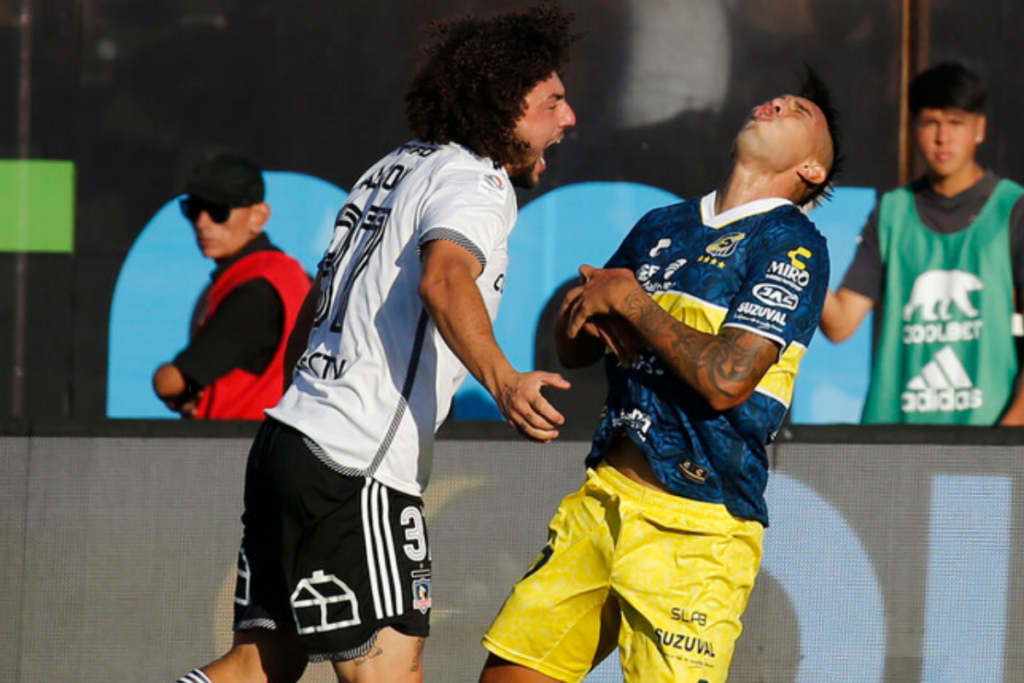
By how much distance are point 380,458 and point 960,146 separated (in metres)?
4.07

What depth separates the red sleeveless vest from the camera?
6203 millimetres

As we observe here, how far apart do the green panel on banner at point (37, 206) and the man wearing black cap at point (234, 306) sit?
0.54 metres

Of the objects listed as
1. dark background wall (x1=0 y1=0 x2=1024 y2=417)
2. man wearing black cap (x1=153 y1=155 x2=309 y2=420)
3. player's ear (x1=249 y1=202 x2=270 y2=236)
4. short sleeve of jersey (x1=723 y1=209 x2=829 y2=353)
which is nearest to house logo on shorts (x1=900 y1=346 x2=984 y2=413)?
dark background wall (x1=0 y1=0 x2=1024 y2=417)

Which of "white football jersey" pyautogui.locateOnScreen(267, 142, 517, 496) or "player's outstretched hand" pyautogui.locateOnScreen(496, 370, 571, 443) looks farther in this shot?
"white football jersey" pyautogui.locateOnScreen(267, 142, 517, 496)

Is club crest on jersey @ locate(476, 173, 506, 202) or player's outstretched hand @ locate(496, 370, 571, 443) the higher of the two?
club crest on jersey @ locate(476, 173, 506, 202)

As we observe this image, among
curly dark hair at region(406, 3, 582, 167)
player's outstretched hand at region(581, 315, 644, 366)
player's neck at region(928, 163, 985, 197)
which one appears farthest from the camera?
player's neck at region(928, 163, 985, 197)

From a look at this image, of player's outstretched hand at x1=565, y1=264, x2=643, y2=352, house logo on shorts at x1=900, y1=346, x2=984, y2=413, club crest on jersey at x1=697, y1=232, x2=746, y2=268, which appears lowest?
house logo on shorts at x1=900, y1=346, x2=984, y2=413

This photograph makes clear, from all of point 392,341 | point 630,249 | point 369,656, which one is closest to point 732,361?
point 630,249

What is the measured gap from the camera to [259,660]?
3461 millimetres

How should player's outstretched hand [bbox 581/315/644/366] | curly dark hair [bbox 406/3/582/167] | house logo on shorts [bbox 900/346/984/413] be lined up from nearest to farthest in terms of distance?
1. player's outstretched hand [bbox 581/315/644/366]
2. curly dark hair [bbox 406/3/582/167]
3. house logo on shorts [bbox 900/346/984/413]

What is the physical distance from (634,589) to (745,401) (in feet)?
1.62

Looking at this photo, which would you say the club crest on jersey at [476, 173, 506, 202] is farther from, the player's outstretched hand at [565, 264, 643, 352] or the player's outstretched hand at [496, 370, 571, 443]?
the player's outstretched hand at [496, 370, 571, 443]

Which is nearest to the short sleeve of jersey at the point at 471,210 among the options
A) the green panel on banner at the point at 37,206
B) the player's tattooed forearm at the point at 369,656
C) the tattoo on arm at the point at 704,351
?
the tattoo on arm at the point at 704,351

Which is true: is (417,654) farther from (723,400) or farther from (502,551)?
(502,551)
